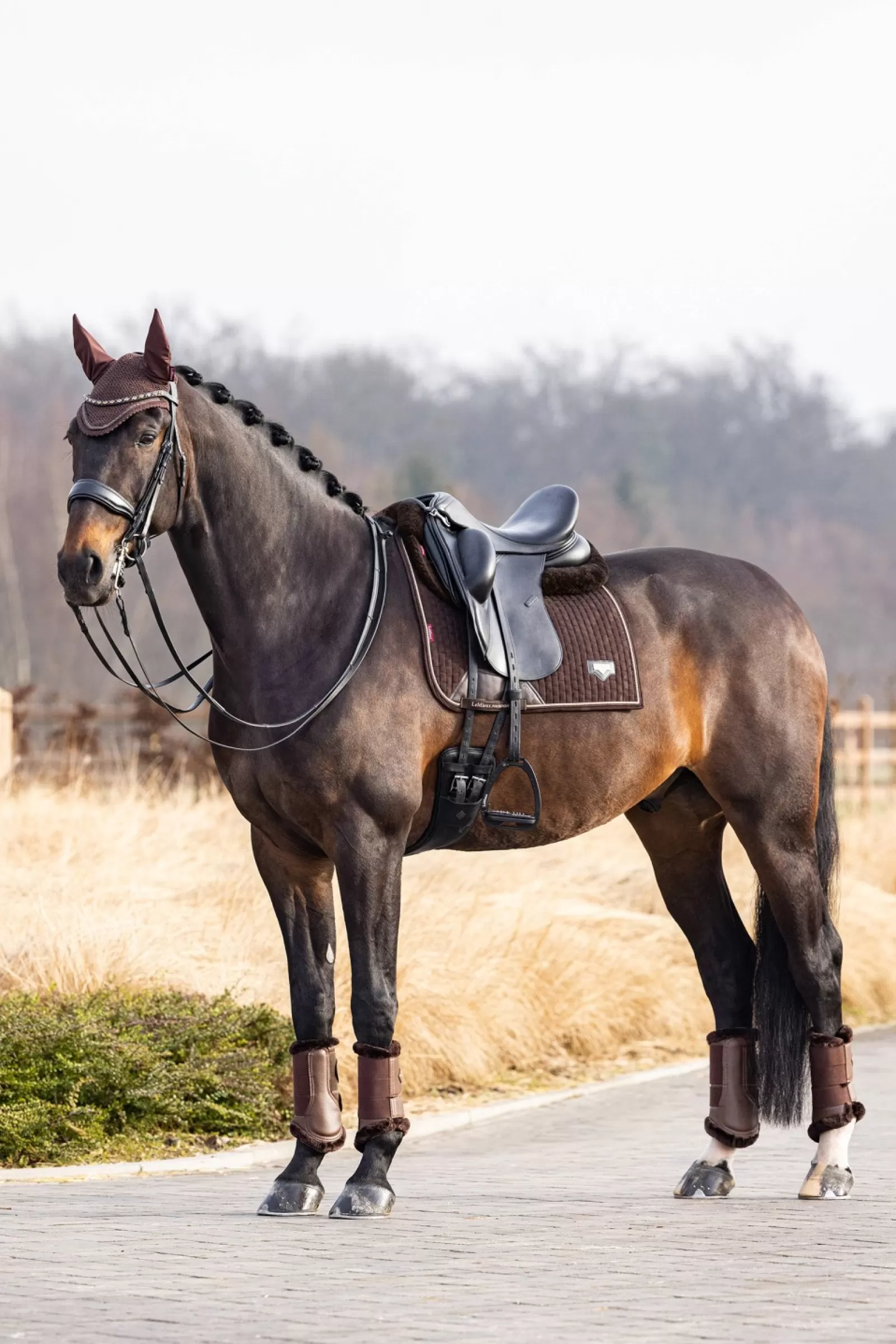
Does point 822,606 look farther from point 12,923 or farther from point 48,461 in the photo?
point 12,923

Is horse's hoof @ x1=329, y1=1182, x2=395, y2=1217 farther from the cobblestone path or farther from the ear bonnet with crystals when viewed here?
the ear bonnet with crystals

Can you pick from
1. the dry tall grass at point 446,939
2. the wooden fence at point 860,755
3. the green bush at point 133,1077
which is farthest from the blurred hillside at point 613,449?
A: the green bush at point 133,1077

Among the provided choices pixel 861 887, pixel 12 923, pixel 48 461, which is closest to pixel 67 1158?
pixel 12 923

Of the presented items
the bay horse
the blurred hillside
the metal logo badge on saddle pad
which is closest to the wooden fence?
the bay horse

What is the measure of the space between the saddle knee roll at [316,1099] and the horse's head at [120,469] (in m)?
Answer: 1.69

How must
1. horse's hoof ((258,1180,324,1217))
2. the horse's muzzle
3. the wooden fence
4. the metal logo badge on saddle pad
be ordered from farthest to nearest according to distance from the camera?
the wooden fence → the metal logo badge on saddle pad → horse's hoof ((258,1180,324,1217)) → the horse's muzzle

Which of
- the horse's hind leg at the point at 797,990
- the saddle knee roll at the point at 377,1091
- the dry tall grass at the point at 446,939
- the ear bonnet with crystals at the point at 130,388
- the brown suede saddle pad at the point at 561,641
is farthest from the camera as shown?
the dry tall grass at the point at 446,939

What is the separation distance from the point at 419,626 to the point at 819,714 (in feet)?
5.72

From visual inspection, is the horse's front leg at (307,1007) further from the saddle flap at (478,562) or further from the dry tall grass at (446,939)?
the dry tall grass at (446,939)

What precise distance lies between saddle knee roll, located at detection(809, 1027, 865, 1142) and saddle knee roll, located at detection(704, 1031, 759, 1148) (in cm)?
25

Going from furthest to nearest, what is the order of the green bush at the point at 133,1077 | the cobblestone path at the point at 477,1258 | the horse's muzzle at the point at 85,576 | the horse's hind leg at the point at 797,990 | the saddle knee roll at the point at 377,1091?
the green bush at the point at 133,1077
the horse's hind leg at the point at 797,990
the saddle knee roll at the point at 377,1091
the horse's muzzle at the point at 85,576
the cobblestone path at the point at 477,1258

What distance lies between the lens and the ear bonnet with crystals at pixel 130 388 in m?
5.70

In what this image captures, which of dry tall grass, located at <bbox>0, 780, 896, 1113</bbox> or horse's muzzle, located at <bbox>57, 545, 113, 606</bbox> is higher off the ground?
horse's muzzle, located at <bbox>57, 545, 113, 606</bbox>

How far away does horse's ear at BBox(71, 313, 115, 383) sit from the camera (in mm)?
5934
